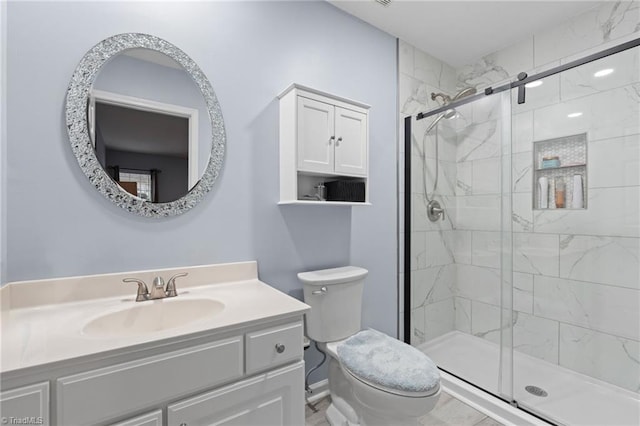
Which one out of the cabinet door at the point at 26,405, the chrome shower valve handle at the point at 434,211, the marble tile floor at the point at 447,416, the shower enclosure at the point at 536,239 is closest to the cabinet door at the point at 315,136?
the shower enclosure at the point at 536,239

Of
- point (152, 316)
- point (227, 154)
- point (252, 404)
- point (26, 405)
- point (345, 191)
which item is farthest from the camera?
point (345, 191)

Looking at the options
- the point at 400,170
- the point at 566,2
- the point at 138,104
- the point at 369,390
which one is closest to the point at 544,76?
the point at 566,2

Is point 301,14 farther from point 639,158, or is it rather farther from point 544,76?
point 639,158

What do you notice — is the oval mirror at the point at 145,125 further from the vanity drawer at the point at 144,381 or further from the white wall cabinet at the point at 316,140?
the vanity drawer at the point at 144,381

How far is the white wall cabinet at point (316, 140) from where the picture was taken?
4.99ft

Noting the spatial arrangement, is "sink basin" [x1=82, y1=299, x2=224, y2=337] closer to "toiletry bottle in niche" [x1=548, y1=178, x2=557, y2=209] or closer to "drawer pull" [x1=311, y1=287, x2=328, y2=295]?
"drawer pull" [x1=311, y1=287, x2=328, y2=295]

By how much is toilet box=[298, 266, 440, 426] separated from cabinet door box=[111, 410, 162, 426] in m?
0.80

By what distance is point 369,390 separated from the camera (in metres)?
1.26

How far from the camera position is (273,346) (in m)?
1.04

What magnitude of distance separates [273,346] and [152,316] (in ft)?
1.69

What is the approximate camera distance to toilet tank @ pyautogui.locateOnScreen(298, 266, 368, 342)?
1.58 m

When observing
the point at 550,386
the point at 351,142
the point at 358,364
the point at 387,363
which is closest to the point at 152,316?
the point at 358,364

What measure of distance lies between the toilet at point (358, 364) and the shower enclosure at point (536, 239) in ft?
2.53

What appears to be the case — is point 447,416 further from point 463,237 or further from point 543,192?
point 543,192
